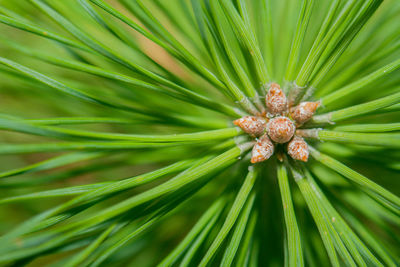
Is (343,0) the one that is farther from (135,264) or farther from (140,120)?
(135,264)

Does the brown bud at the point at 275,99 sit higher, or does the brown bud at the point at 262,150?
the brown bud at the point at 275,99

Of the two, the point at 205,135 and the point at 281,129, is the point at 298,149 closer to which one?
the point at 281,129

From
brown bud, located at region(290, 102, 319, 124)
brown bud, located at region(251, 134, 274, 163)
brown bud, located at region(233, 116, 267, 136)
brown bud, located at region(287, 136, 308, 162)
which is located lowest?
brown bud, located at region(287, 136, 308, 162)

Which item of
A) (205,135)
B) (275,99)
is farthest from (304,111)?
(205,135)

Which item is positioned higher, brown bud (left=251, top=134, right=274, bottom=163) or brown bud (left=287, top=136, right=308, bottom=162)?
brown bud (left=251, top=134, right=274, bottom=163)

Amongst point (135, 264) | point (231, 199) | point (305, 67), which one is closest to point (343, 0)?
point (305, 67)
